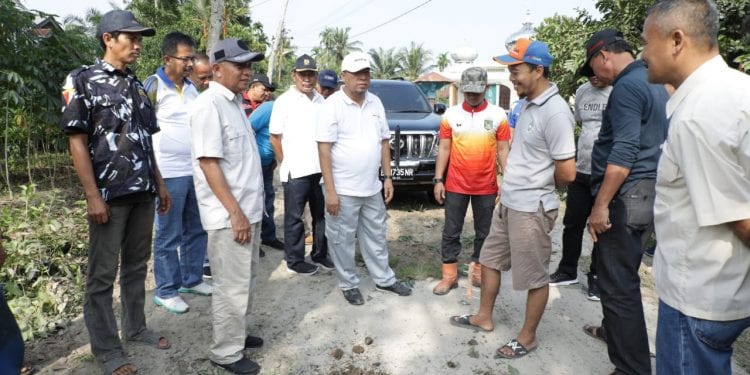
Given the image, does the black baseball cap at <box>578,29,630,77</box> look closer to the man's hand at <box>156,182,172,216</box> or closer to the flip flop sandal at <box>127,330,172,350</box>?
the man's hand at <box>156,182,172,216</box>

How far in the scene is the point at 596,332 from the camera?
11.2 feet

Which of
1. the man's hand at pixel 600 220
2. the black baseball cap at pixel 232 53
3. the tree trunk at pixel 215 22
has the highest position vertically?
the tree trunk at pixel 215 22

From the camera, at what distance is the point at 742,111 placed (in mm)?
1434

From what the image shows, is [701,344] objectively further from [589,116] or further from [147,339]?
[147,339]

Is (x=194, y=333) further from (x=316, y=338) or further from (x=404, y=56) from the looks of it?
(x=404, y=56)

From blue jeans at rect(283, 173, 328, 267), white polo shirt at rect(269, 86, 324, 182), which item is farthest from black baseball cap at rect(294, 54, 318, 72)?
blue jeans at rect(283, 173, 328, 267)

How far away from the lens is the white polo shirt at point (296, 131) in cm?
452

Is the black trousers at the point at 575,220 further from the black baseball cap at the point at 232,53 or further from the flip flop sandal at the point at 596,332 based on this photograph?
the black baseball cap at the point at 232,53

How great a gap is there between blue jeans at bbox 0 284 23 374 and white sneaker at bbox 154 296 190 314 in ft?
5.52

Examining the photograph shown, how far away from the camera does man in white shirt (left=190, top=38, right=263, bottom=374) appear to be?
2715 mm

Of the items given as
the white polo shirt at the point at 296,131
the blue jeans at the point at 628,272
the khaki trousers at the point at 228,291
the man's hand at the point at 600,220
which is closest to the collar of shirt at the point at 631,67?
the blue jeans at the point at 628,272

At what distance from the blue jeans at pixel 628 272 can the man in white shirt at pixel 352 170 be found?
1.77 metres

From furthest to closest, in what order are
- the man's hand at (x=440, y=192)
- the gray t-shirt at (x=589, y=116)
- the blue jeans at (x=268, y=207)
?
1. the blue jeans at (x=268, y=207)
2. the man's hand at (x=440, y=192)
3. the gray t-shirt at (x=589, y=116)

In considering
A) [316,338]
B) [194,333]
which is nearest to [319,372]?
[316,338]
